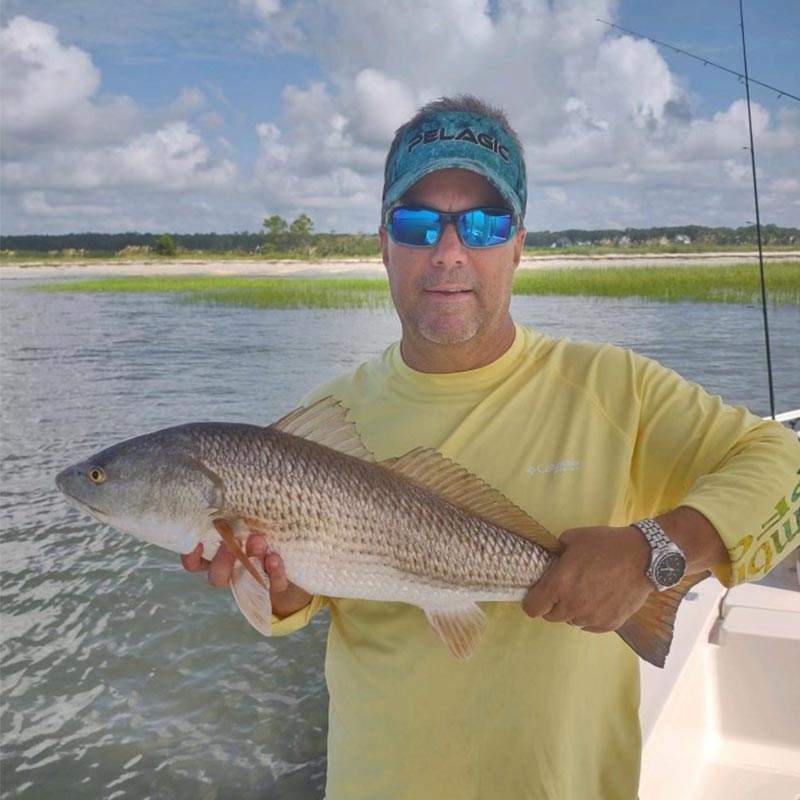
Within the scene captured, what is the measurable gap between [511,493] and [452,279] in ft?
1.93

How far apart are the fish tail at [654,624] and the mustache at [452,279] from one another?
924 mm

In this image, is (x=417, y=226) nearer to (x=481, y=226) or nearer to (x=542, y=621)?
(x=481, y=226)

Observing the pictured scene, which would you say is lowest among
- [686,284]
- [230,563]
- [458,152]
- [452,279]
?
[230,563]

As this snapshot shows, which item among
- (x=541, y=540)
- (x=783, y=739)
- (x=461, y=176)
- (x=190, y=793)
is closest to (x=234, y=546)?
(x=541, y=540)

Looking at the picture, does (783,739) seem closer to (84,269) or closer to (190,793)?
(190,793)

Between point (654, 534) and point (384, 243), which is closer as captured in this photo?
point (654, 534)

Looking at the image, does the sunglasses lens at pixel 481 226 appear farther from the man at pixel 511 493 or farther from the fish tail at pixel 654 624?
the fish tail at pixel 654 624

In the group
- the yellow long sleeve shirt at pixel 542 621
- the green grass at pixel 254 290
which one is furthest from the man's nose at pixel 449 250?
the green grass at pixel 254 290

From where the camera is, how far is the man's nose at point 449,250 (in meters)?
2.30

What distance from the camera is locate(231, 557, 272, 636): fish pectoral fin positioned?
2037mm

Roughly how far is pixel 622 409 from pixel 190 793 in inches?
169

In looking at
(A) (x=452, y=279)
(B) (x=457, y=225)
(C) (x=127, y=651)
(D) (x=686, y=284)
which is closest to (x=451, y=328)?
(A) (x=452, y=279)

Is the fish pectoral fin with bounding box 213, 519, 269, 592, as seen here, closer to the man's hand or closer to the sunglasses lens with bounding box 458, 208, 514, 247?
the man's hand

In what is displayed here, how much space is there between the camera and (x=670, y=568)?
1827 mm
